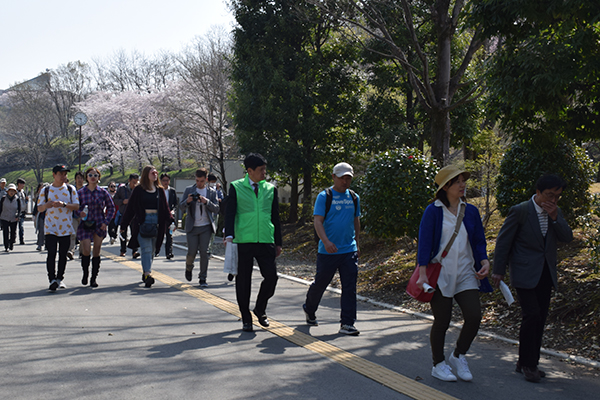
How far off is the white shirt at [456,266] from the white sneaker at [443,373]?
598mm

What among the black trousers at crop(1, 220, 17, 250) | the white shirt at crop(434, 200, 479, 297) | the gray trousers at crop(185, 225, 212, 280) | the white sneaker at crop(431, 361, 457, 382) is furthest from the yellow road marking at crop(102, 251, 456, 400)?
the black trousers at crop(1, 220, 17, 250)

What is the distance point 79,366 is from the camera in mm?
4812

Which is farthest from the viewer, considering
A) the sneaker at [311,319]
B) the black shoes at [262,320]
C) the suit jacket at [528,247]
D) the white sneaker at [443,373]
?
the sneaker at [311,319]

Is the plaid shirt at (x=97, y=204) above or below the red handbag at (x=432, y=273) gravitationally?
above

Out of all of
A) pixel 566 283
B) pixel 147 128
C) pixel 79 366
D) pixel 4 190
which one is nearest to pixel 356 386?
pixel 79 366

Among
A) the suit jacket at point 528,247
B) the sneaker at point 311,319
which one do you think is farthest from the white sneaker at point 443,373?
the sneaker at point 311,319

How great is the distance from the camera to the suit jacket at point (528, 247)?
187 inches

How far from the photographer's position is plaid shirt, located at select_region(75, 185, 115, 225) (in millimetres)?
9305

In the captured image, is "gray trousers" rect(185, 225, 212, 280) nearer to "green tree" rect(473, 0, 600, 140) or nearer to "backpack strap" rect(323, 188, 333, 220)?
"backpack strap" rect(323, 188, 333, 220)

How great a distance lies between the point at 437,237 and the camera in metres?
4.61

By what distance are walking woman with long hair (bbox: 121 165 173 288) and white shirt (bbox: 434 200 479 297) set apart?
221 inches

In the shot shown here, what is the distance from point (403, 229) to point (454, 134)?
8101 millimetres

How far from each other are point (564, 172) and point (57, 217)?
8226 mm

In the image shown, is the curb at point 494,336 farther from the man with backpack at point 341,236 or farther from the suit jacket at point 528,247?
the man with backpack at point 341,236
